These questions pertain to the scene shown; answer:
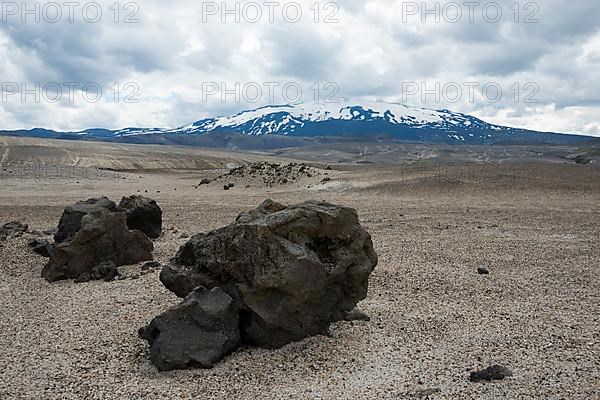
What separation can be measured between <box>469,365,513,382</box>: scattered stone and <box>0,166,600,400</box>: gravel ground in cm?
9

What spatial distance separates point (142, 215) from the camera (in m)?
17.2

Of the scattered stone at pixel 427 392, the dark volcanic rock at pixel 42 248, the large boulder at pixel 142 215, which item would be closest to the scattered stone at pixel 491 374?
the scattered stone at pixel 427 392

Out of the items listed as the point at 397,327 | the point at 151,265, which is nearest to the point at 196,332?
the point at 397,327

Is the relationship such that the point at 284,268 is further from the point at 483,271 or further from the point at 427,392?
the point at 483,271

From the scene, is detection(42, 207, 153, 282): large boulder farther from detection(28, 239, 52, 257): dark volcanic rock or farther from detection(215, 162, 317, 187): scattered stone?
detection(215, 162, 317, 187): scattered stone

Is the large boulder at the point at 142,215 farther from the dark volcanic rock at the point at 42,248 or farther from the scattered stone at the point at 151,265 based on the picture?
the scattered stone at the point at 151,265

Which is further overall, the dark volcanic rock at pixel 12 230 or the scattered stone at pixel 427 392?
the dark volcanic rock at pixel 12 230

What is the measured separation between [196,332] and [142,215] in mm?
10272

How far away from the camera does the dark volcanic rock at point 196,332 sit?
289 inches

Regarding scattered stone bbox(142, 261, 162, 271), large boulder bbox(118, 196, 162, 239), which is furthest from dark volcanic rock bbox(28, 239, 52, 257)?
scattered stone bbox(142, 261, 162, 271)

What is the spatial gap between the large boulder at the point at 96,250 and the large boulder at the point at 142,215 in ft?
10.3

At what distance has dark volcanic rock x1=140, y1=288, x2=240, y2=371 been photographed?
7348mm

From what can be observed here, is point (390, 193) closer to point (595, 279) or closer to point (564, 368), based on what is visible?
point (595, 279)

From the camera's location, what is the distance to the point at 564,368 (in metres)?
6.98
